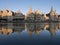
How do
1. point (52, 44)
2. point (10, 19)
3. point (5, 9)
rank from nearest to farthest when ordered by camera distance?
point (52, 44) → point (10, 19) → point (5, 9)

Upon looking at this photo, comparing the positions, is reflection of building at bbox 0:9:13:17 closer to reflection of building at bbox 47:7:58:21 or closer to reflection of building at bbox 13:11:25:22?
reflection of building at bbox 13:11:25:22

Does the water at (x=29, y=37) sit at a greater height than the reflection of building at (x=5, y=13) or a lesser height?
lesser

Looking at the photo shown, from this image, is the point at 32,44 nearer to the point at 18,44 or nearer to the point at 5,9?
the point at 18,44

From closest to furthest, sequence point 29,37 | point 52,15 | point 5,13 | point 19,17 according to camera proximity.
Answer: point 29,37 → point 19,17 → point 5,13 → point 52,15

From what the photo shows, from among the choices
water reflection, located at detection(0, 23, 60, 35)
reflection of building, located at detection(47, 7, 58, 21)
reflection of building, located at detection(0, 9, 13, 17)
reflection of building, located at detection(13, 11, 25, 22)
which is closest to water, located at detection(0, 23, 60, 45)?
water reflection, located at detection(0, 23, 60, 35)

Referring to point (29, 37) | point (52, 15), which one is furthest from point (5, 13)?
point (29, 37)

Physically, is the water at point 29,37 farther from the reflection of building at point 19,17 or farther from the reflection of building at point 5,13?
the reflection of building at point 5,13

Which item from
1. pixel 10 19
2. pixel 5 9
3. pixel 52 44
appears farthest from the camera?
pixel 5 9

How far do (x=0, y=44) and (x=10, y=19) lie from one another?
144 meters

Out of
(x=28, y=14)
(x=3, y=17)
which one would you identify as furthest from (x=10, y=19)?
(x=28, y=14)

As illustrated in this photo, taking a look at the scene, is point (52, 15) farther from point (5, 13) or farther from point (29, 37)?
point (29, 37)

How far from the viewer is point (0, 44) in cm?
1811

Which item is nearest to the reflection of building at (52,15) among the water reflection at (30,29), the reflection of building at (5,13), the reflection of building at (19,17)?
the reflection of building at (19,17)

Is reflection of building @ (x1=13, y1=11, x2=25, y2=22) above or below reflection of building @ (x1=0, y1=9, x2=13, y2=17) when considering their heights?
below
